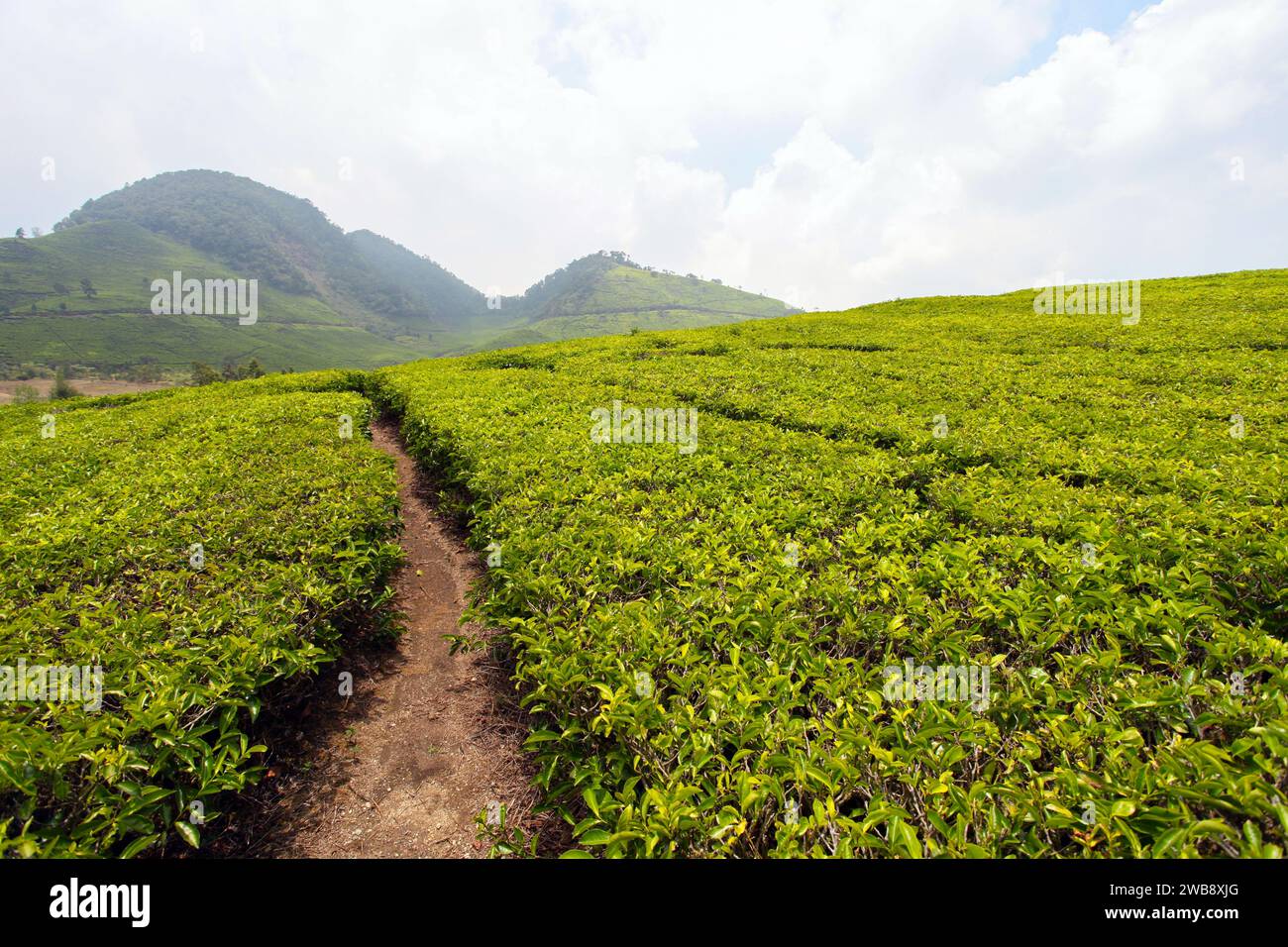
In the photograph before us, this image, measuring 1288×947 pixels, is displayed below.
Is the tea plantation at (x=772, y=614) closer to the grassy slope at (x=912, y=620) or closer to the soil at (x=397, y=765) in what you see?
the grassy slope at (x=912, y=620)

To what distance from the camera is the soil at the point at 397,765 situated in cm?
421

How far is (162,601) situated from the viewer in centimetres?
517

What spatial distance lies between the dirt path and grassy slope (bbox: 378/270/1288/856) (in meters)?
0.78

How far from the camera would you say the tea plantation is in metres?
2.89

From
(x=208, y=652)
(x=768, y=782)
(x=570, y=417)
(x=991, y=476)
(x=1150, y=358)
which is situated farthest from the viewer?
(x=1150, y=358)

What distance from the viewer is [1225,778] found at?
2498mm

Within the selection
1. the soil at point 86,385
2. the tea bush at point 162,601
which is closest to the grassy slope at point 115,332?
the soil at point 86,385

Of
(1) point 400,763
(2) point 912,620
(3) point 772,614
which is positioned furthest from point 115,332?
(2) point 912,620

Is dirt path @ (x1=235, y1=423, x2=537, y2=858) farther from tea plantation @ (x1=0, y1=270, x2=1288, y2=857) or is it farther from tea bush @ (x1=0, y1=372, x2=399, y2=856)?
tea plantation @ (x1=0, y1=270, x2=1288, y2=857)

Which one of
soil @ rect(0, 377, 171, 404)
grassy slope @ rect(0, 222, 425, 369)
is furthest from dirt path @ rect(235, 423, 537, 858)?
grassy slope @ rect(0, 222, 425, 369)
